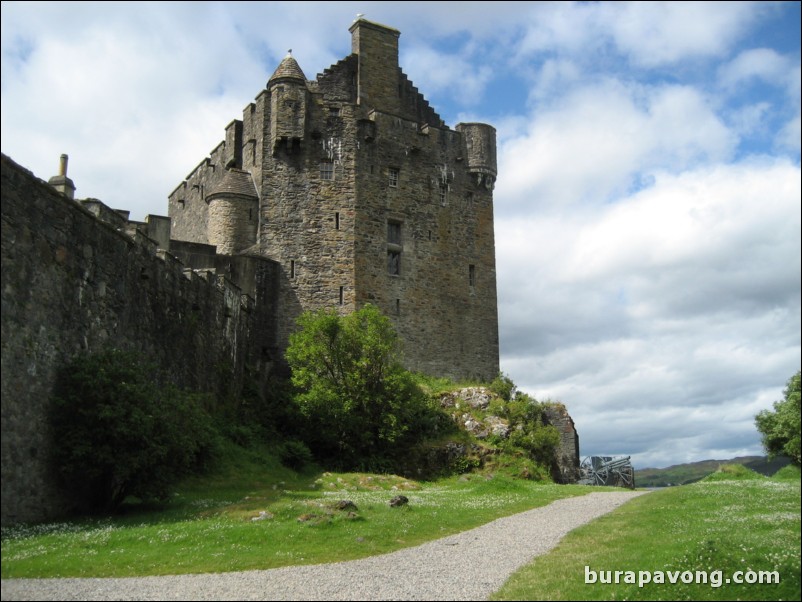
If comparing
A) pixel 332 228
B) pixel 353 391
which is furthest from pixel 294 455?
pixel 332 228

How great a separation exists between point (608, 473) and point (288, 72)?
2525 cm

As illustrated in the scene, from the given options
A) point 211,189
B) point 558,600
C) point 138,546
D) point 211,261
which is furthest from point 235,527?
point 211,189

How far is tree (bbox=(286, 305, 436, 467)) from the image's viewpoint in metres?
31.1

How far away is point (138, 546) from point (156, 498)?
5753 mm

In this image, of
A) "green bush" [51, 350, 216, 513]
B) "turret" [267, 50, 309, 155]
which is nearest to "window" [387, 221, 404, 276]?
"turret" [267, 50, 309, 155]

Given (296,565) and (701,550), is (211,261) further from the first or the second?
(701,550)

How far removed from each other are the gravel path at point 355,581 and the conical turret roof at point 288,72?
1147 inches

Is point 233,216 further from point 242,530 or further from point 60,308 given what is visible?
point 242,530

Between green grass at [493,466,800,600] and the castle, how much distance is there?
1493cm

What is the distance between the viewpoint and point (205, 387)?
29.0 m

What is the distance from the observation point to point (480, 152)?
44.9 m

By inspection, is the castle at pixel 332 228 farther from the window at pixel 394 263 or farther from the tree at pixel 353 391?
the tree at pixel 353 391

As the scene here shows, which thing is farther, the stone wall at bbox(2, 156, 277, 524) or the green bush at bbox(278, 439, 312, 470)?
the green bush at bbox(278, 439, 312, 470)

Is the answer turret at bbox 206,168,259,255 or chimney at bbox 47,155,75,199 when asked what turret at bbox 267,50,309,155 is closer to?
turret at bbox 206,168,259,255
